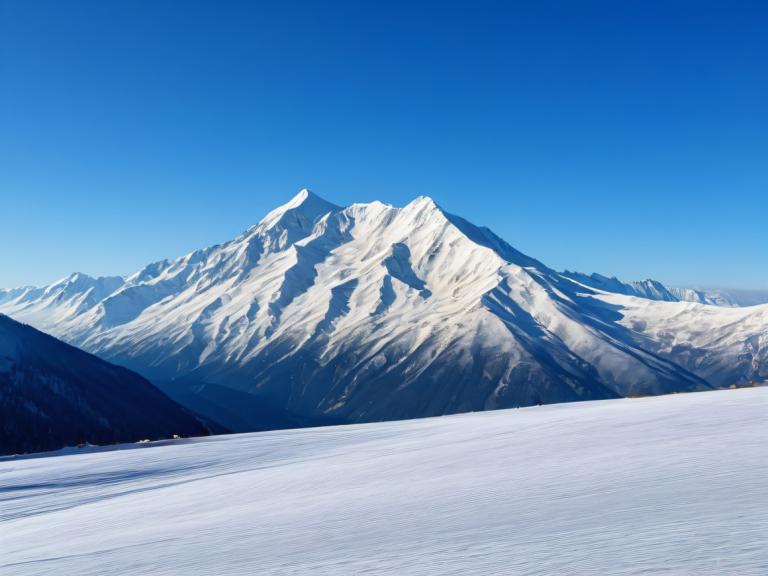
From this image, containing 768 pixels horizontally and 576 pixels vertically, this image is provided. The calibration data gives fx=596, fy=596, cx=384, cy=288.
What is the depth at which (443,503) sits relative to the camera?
15133 mm

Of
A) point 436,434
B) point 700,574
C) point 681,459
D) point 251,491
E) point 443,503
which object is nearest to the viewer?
point 700,574

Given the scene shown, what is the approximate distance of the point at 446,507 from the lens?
14.7m

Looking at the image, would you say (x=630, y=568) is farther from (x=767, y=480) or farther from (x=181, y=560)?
(x=181, y=560)

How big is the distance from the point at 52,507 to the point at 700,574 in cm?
2210

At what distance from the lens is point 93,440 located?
6973 inches

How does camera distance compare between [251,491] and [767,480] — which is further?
[251,491]

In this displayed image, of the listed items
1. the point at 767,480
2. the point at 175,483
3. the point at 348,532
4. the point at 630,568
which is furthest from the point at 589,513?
the point at 175,483

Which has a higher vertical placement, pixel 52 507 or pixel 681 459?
pixel 681 459

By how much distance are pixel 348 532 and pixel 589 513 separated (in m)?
5.23

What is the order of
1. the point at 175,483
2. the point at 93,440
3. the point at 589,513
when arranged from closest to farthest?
the point at 589,513 → the point at 175,483 → the point at 93,440

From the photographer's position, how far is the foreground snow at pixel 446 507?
405 inches

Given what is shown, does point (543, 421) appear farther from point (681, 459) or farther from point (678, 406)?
point (681, 459)

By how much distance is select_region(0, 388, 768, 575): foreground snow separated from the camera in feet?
33.8

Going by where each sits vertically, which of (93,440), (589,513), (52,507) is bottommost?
(93,440)
